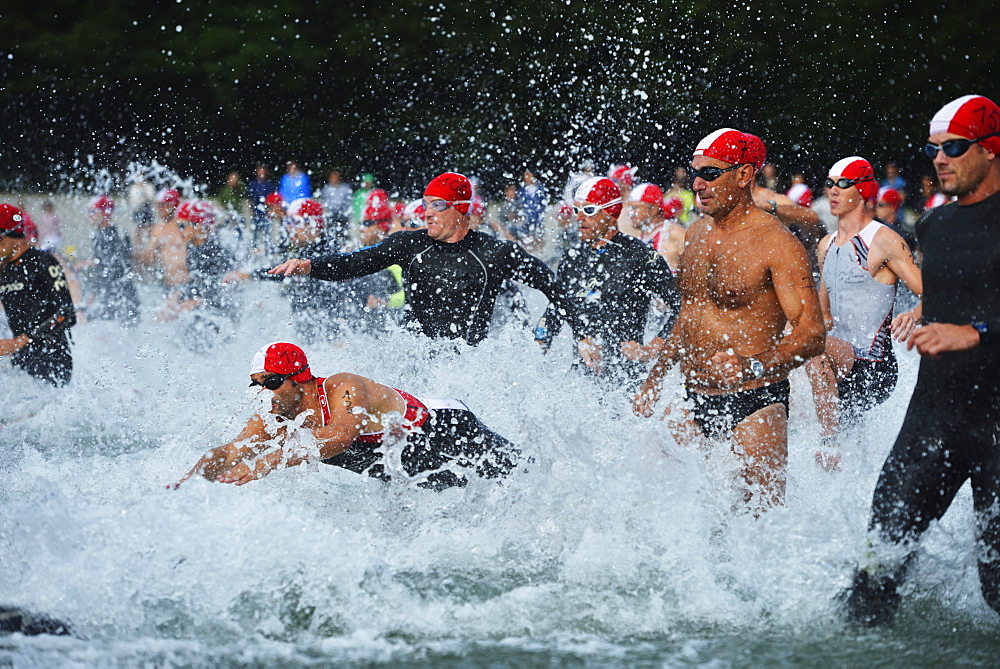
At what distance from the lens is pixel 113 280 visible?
11.4 metres

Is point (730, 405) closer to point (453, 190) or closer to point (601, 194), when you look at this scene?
point (601, 194)

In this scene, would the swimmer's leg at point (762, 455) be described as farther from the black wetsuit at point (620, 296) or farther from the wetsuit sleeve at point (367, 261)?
the wetsuit sleeve at point (367, 261)

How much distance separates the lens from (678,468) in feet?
15.7

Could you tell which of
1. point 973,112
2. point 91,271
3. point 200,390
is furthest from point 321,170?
point 973,112

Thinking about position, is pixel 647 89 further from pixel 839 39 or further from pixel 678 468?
pixel 678 468

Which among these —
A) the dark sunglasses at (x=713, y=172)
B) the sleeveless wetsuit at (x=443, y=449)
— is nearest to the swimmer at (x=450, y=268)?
the sleeveless wetsuit at (x=443, y=449)

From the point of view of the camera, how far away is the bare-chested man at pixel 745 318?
14.5 feet

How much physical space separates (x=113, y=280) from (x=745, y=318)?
8.39m

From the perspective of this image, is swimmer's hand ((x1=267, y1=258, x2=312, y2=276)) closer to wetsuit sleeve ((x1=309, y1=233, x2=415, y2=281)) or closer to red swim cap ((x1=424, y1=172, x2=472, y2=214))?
wetsuit sleeve ((x1=309, y1=233, x2=415, y2=281))

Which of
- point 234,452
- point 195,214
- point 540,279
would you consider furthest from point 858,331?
point 195,214

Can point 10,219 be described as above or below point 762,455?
above

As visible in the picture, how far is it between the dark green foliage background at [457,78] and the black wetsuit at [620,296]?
15.4 meters

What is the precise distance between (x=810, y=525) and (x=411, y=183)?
1933 centimetres

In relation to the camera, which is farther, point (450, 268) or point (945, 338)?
point (450, 268)
